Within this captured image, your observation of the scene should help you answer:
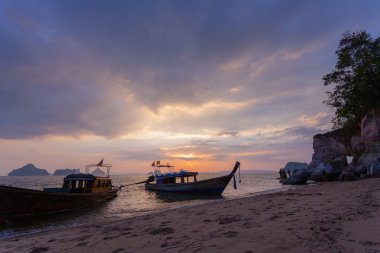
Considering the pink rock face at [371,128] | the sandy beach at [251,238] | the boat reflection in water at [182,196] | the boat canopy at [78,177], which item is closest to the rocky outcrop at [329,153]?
the pink rock face at [371,128]

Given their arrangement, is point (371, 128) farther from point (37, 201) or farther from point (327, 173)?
point (37, 201)

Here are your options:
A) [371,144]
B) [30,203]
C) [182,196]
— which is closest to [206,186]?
[182,196]

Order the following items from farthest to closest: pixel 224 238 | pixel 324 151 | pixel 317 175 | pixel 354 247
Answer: pixel 324 151
pixel 317 175
pixel 224 238
pixel 354 247

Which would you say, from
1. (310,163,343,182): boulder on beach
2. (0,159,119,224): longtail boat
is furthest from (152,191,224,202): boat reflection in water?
(310,163,343,182): boulder on beach

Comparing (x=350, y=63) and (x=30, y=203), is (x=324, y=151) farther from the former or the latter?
(x=30, y=203)

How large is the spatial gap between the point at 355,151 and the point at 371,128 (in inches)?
318

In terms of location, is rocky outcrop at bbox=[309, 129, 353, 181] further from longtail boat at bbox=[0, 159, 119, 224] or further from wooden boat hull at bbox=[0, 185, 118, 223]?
wooden boat hull at bbox=[0, 185, 118, 223]

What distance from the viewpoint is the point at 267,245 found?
5.02m

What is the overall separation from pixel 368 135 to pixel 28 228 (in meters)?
42.7

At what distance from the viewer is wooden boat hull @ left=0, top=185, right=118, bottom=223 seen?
17.3 metres

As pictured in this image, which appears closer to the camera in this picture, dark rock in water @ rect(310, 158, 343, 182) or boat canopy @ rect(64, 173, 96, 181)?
boat canopy @ rect(64, 173, 96, 181)

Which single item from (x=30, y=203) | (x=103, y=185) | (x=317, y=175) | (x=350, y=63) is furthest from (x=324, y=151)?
(x=30, y=203)

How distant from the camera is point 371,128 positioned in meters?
38.0

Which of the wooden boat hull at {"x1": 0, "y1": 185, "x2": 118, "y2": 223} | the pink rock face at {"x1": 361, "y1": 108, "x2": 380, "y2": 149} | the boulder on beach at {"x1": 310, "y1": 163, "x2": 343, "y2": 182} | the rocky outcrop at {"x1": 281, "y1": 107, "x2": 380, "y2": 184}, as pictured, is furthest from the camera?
the boulder on beach at {"x1": 310, "y1": 163, "x2": 343, "y2": 182}
